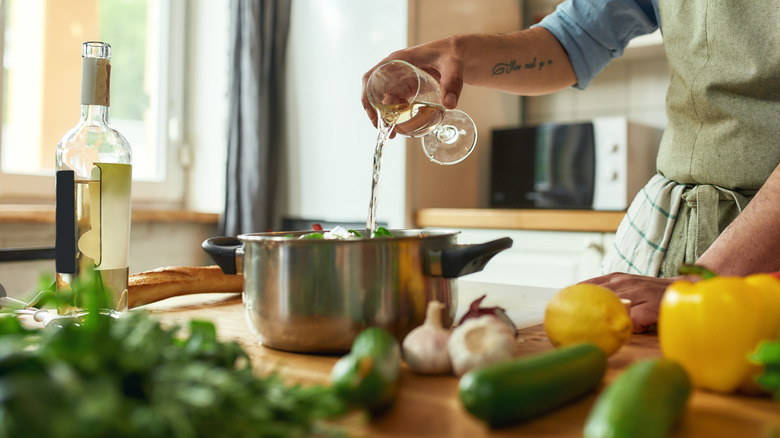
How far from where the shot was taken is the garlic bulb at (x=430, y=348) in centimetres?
55

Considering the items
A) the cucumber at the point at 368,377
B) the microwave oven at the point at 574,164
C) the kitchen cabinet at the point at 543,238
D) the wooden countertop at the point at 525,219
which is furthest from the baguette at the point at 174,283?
the microwave oven at the point at 574,164

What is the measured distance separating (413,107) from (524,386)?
0.60 meters

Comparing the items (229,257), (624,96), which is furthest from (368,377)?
(624,96)

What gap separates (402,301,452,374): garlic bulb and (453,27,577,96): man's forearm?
0.73 m

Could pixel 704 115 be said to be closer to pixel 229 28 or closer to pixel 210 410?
pixel 210 410

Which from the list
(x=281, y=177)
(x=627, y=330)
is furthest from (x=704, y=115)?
(x=281, y=177)

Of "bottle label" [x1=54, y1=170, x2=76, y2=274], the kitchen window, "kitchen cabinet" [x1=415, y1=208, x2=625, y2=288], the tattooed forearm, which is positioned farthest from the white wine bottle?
the kitchen window

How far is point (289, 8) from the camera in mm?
2672

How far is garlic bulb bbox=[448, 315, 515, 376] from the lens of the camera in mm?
509

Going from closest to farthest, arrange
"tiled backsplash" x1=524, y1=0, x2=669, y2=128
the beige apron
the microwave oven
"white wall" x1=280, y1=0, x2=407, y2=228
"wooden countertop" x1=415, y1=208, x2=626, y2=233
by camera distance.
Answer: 1. the beige apron
2. "wooden countertop" x1=415, y1=208, x2=626, y2=233
3. the microwave oven
4. "white wall" x1=280, y1=0, x2=407, y2=228
5. "tiled backsplash" x1=524, y1=0, x2=669, y2=128

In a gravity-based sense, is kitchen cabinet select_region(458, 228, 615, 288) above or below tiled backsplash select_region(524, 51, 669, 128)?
below

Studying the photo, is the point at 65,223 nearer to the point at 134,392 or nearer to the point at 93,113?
the point at 93,113

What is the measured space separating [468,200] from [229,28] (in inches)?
48.4

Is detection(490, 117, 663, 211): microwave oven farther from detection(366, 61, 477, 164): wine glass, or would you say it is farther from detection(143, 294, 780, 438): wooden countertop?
detection(143, 294, 780, 438): wooden countertop
